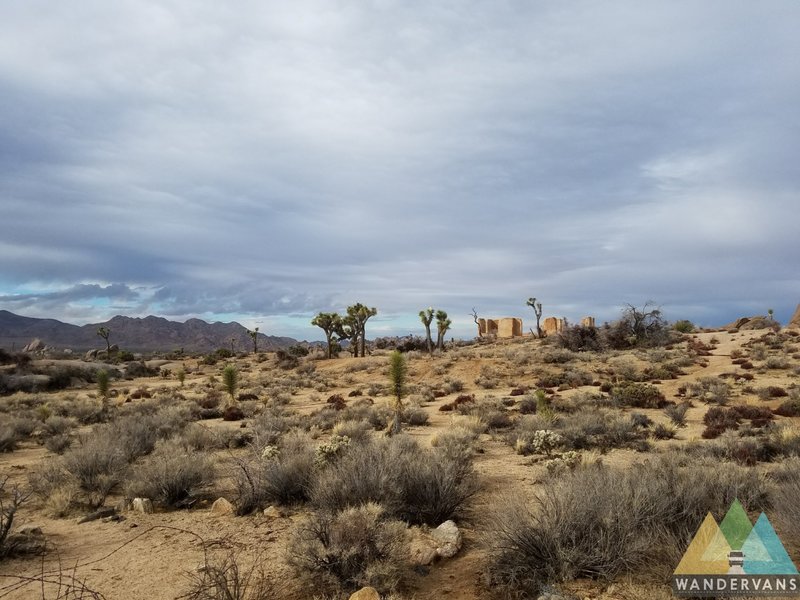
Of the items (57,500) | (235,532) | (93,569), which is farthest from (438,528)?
(57,500)

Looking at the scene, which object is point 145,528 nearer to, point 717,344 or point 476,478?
point 476,478

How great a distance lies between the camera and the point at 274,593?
465 cm

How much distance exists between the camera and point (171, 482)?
7828 mm

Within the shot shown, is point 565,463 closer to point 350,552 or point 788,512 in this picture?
point 788,512

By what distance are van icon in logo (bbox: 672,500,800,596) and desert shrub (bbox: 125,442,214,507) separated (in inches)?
280

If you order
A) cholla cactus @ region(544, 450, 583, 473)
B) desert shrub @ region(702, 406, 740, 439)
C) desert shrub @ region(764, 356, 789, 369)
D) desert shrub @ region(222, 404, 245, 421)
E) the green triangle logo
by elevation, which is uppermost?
desert shrub @ region(764, 356, 789, 369)

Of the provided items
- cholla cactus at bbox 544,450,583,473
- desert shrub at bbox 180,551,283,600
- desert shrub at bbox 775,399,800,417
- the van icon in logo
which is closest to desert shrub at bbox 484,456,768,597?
the van icon in logo

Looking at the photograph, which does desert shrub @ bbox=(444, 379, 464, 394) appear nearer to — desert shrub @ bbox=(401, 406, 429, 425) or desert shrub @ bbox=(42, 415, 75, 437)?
desert shrub @ bbox=(401, 406, 429, 425)

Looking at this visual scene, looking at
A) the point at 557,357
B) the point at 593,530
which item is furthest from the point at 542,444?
the point at 557,357

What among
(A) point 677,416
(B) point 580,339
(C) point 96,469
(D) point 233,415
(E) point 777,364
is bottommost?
(D) point 233,415

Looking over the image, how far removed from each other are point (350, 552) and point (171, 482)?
4.52 m

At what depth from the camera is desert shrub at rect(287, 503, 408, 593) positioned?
4688 mm

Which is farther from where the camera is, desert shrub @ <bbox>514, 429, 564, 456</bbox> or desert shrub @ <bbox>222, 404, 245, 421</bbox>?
desert shrub @ <bbox>222, 404, 245, 421</bbox>

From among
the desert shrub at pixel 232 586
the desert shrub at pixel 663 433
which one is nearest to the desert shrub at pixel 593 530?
the desert shrub at pixel 232 586
